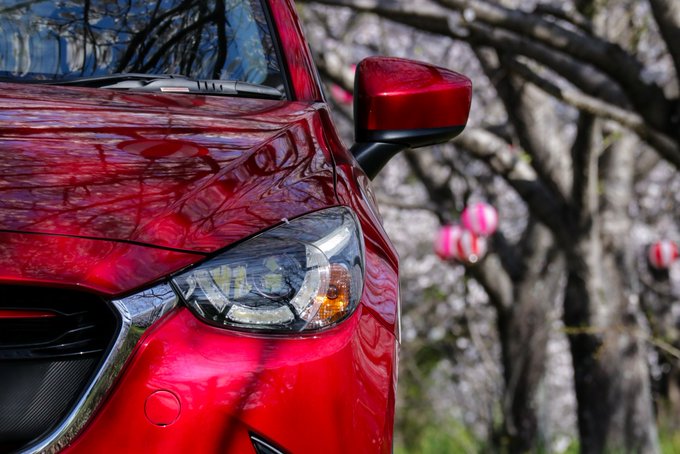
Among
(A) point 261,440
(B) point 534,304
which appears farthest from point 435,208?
(A) point 261,440

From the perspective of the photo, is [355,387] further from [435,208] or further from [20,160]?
[435,208]

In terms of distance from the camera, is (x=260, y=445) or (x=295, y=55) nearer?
A: (x=260, y=445)

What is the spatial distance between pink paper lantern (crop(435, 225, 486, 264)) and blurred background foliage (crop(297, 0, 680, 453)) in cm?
41

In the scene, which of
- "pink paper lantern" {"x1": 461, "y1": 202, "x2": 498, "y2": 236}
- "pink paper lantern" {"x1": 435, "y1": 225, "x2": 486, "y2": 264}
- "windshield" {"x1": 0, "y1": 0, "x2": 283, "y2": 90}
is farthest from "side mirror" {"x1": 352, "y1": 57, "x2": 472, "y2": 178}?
"pink paper lantern" {"x1": 435, "y1": 225, "x2": 486, "y2": 264}

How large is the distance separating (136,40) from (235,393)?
50.4 inches

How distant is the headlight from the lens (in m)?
1.70

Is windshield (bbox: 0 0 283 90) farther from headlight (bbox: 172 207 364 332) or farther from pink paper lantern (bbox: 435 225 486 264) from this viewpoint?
pink paper lantern (bbox: 435 225 486 264)

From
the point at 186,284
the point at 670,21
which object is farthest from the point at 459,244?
the point at 186,284

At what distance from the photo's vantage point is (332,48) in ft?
30.9

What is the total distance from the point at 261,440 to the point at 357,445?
0.18 m

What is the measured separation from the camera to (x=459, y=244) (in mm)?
11609

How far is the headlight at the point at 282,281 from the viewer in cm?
170

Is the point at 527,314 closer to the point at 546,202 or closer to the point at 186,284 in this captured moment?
the point at 546,202

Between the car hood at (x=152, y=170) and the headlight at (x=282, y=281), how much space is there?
0.03 meters
